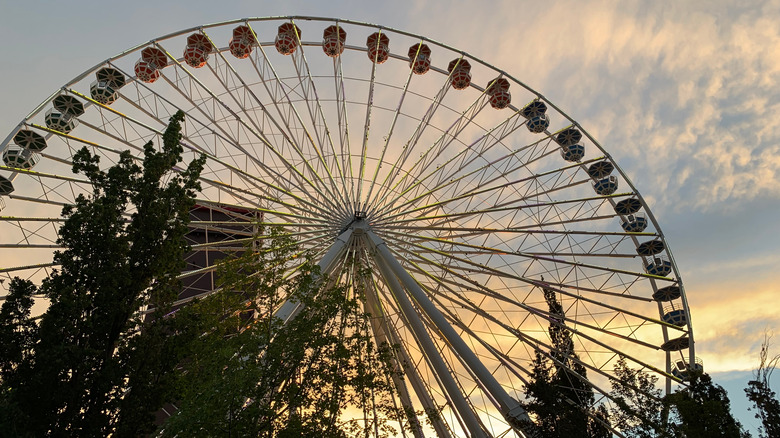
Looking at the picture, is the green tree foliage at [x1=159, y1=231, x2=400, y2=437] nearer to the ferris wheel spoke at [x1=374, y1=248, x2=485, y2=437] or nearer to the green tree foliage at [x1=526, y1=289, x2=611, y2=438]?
the ferris wheel spoke at [x1=374, y1=248, x2=485, y2=437]

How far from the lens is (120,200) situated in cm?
1337

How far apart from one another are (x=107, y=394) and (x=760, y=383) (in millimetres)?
15284

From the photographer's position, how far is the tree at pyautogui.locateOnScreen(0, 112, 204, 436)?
1120 cm

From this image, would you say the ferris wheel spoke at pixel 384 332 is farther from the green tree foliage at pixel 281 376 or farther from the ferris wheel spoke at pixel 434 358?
the green tree foliage at pixel 281 376

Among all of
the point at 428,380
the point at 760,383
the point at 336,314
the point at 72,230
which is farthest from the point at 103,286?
the point at 760,383

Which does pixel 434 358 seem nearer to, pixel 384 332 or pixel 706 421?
pixel 384 332

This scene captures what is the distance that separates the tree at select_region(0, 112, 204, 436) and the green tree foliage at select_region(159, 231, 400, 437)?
4.44 feet

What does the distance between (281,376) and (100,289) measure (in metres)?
4.44

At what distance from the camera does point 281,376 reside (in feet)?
39.8

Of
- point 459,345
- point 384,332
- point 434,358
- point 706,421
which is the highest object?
point 384,332

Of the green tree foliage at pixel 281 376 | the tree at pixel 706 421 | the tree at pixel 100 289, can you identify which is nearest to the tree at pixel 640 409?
the tree at pixel 706 421

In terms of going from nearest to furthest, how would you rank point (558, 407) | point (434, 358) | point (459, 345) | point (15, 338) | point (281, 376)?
point (15, 338)
point (281, 376)
point (558, 407)
point (459, 345)
point (434, 358)

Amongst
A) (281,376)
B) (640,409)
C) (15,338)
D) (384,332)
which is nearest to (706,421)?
(640,409)

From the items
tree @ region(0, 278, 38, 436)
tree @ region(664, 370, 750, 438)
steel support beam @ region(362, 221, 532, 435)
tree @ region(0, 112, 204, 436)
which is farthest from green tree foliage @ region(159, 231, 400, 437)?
tree @ region(664, 370, 750, 438)
